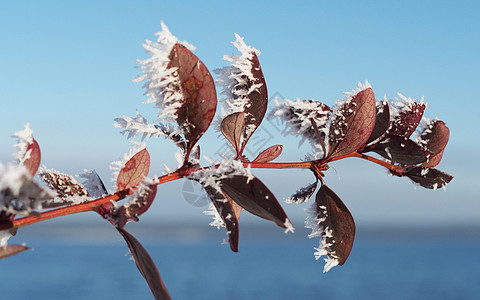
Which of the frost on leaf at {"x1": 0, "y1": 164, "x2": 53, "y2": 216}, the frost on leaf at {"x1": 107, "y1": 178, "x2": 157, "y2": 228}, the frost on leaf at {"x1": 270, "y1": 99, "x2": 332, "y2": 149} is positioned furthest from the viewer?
the frost on leaf at {"x1": 270, "y1": 99, "x2": 332, "y2": 149}

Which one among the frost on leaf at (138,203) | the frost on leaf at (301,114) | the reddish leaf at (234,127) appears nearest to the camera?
the frost on leaf at (138,203)

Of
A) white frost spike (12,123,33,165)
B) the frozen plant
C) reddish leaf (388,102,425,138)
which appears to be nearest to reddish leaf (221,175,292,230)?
the frozen plant

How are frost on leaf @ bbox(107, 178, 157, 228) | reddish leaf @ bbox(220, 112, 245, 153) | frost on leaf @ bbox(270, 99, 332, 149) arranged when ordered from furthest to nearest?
frost on leaf @ bbox(270, 99, 332, 149), reddish leaf @ bbox(220, 112, 245, 153), frost on leaf @ bbox(107, 178, 157, 228)

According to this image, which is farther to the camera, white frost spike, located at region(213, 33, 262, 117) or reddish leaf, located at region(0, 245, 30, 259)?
white frost spike, located at region(213, 33, 262, 117)

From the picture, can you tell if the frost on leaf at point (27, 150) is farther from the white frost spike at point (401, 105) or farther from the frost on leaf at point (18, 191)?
the white frost spike at point (401, 105)

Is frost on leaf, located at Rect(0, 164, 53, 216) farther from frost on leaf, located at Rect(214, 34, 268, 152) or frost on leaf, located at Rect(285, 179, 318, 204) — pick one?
frost on leaf, located at Rect(285, 179, 318, 204)

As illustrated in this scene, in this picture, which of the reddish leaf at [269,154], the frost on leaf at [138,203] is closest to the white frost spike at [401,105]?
the reddish leaf at [269,154]

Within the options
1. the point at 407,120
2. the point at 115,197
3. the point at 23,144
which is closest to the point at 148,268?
the point at 115,197

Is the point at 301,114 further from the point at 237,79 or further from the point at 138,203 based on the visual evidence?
the point at 138,203
